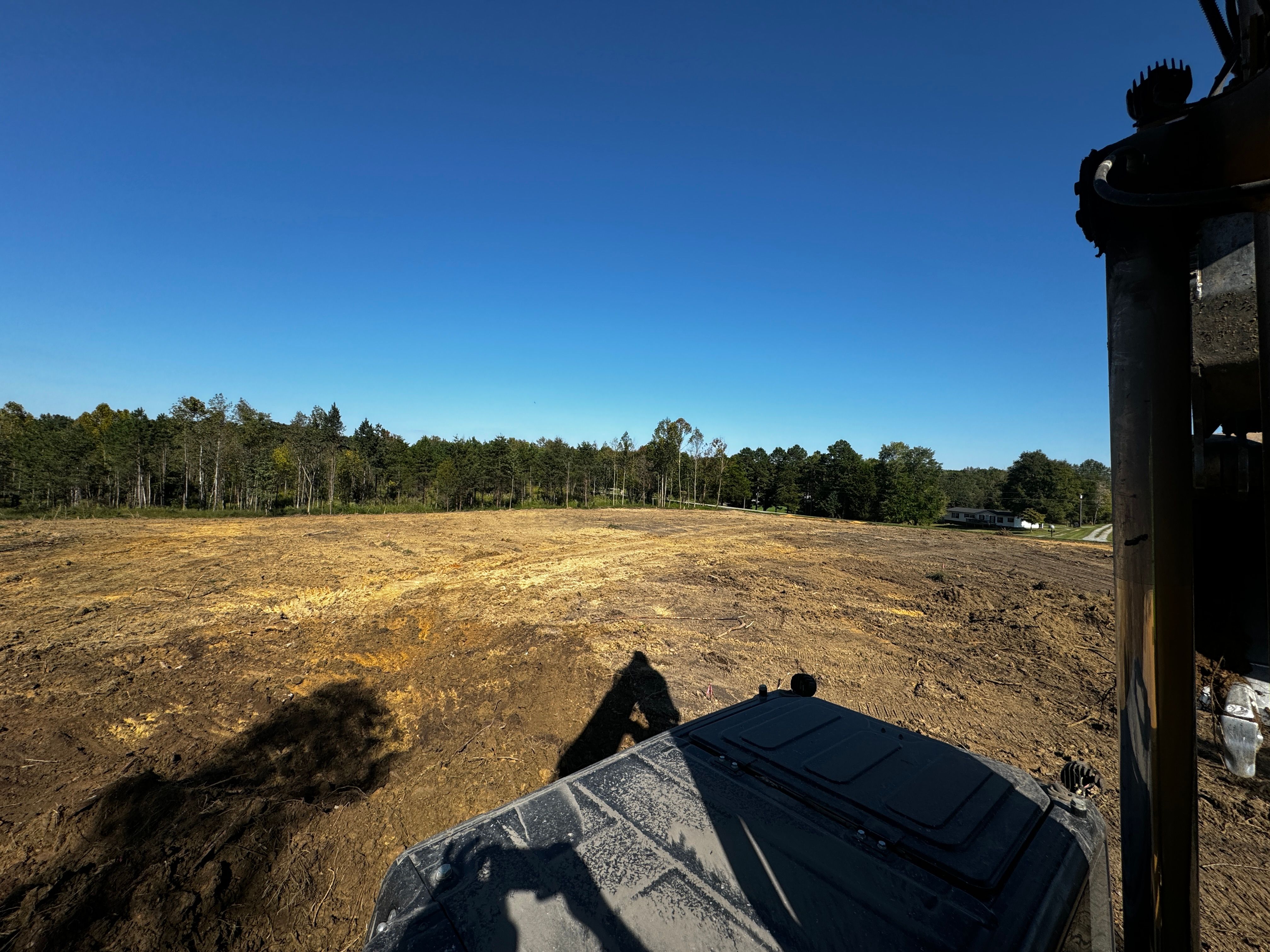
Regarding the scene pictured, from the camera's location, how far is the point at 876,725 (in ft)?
8.04

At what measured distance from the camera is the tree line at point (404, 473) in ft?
137

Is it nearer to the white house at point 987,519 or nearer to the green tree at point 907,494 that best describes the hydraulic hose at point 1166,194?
the green tree at point 907,494

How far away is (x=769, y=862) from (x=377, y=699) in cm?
620

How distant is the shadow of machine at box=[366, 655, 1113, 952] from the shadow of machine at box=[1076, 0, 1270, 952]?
0.32 m

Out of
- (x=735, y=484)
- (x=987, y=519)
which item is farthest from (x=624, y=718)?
(x=987, y=519)

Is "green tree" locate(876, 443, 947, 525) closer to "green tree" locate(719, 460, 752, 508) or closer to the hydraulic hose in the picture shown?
"green tree" locate(719, 460, 752, 508)

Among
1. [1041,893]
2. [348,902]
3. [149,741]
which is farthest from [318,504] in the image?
[1041,893]

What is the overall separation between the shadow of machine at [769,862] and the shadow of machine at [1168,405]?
1.06 feet

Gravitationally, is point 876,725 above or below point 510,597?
above

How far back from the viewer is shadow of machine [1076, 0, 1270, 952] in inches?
52.3

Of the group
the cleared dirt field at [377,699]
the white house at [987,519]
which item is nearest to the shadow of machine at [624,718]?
the cleared dirt field at [377,699]

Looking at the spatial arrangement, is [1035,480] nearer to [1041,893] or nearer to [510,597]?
[510,597]

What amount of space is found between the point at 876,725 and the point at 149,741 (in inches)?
276

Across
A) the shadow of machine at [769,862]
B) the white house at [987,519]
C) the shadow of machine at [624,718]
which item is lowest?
the white house at [987,519]
